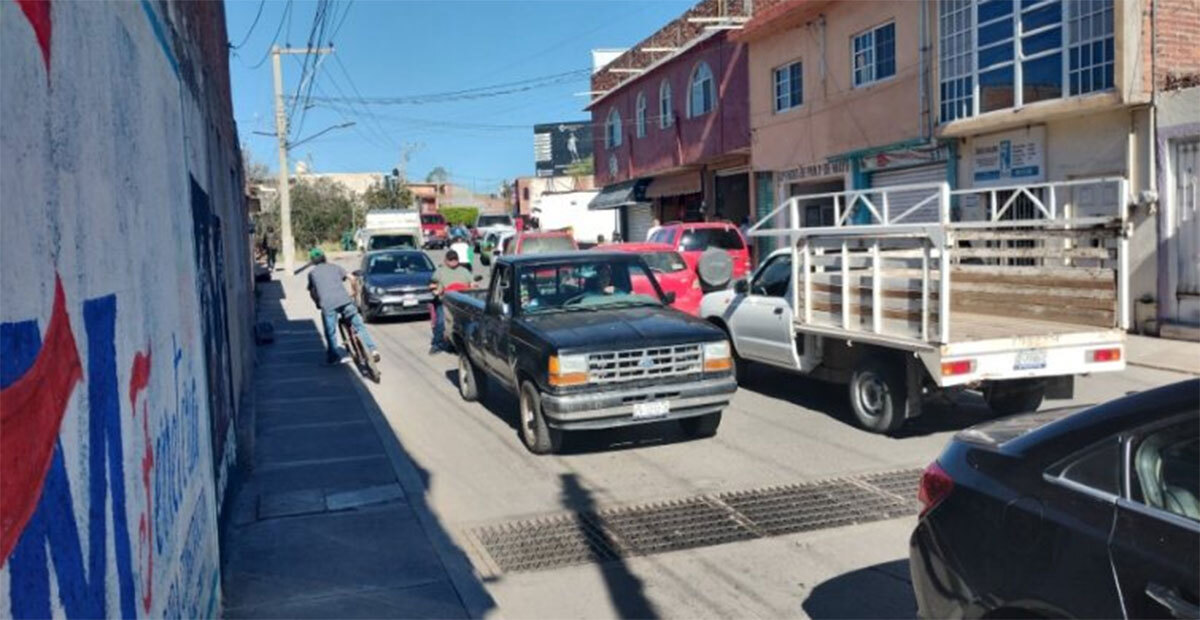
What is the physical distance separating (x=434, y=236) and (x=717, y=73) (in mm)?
29091

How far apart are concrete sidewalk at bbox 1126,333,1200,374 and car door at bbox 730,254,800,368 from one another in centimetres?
525

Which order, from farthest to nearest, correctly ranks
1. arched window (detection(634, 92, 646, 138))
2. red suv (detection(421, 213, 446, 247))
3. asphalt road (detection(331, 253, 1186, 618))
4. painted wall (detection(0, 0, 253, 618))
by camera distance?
red suv (detection(421, 213, 446, 247)) → arched window (detection(634, 92, 646, 138)) → asphalt road (detection(331, 253, 1186, 618)) → painted wall (detection(0, 0, 253, 618))

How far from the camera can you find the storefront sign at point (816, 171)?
2340cm

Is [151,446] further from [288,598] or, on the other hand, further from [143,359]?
[288,598]

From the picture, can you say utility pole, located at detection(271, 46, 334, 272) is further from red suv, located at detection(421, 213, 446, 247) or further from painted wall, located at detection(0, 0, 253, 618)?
painted wall, located at detection(0, 0, 253, 618)

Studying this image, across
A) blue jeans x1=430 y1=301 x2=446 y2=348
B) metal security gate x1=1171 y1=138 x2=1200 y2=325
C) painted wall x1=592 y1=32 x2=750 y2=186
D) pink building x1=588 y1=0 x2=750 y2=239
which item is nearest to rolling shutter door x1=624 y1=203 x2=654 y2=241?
pink building x1=588 y1=0 x2=750 y2=239

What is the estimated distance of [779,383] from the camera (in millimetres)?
A: 12438

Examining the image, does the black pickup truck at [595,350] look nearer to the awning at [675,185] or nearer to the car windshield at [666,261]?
the car windshield at [666,261]

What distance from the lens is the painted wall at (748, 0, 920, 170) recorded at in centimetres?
2050

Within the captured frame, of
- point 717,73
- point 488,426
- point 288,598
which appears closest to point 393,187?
point 717,73

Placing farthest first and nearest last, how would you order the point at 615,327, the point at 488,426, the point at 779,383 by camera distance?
the point at 779,383 < the point at 488,426 < the point at 615,327

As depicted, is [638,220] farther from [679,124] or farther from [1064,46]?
[1064,46]

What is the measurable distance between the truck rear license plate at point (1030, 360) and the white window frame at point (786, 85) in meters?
17.6

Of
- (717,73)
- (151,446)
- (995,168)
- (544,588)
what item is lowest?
(544,588)
